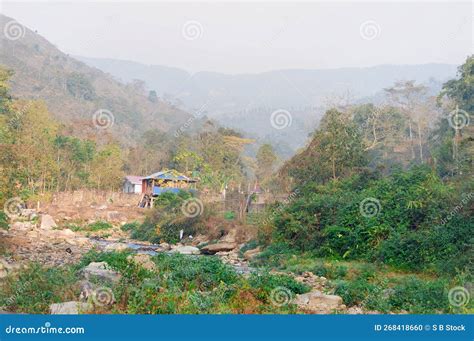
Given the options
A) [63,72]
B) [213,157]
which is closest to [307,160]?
[213,157]

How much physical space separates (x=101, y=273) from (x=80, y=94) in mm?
81995

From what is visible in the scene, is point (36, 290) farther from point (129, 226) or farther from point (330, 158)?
point (129, 226)

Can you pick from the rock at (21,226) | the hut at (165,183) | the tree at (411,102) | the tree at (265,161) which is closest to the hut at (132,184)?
the hut at (165,183)

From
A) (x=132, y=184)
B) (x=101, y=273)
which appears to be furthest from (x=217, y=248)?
(x=132, y=184)

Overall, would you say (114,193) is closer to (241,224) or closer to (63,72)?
(241,224)

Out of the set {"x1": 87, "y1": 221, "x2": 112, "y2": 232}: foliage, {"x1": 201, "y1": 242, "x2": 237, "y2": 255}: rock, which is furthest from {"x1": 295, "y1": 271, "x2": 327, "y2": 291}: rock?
{"x1": 87, "y1": 221, "x2": 112, "y2": 232}: foliage

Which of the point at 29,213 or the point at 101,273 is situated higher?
the point at 101,273

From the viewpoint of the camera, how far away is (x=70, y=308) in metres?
7.69

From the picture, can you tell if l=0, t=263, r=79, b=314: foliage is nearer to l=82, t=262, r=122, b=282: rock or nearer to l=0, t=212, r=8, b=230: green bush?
l=82, t=262, r=122, b=282: rock


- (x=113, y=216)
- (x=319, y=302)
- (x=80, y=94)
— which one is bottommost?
(x=113, y=216)

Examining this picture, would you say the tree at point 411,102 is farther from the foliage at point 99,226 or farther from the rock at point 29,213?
the rock at point 29,213

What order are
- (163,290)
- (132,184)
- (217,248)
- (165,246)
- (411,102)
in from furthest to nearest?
(411,102) < (132,184) < (165,246) < (217,248) < (163,290)

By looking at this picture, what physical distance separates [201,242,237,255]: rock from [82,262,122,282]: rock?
9278 millimetres

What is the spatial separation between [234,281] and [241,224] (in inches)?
440
